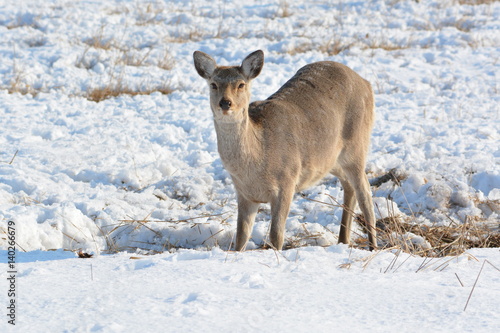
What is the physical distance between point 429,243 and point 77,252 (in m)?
3.18

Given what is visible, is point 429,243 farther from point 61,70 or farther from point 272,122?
point 61,70

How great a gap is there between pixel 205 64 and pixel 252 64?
43 centimetres

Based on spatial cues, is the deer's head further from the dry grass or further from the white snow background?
the dry grass

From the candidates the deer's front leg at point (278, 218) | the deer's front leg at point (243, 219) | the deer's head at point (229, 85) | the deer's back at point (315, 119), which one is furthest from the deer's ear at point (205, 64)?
the deer's front leg at point (278, 218)

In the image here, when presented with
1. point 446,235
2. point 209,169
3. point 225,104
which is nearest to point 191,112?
point 209,169

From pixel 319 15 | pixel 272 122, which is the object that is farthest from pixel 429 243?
pixel 319 15

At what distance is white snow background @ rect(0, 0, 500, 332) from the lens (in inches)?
132

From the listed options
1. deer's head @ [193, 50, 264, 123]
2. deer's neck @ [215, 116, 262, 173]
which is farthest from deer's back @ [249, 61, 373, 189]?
deer's head @ [193, 50, 264, 123]

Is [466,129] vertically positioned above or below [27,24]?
below

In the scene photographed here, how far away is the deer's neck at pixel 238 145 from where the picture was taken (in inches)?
209

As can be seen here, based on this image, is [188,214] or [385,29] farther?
[385,29]

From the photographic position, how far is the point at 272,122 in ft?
18.8

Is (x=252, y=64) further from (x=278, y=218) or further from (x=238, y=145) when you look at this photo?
(x=278, y=218)

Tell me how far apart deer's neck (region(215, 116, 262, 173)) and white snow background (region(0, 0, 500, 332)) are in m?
0.91
